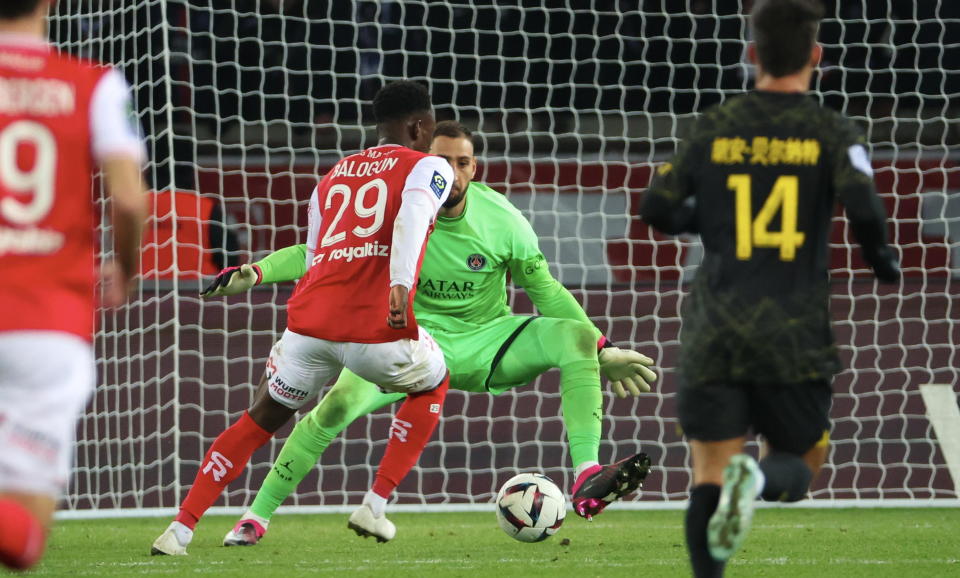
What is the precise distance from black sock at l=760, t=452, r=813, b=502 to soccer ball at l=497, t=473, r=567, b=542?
192cm

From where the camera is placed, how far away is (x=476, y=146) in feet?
30.6

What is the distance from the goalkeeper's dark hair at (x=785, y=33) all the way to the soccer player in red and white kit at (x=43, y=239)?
4.52 feet

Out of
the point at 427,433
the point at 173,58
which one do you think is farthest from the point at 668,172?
the point at 173,58

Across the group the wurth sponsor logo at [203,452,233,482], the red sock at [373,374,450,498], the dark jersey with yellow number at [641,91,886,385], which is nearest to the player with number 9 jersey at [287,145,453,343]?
the red sock at [373,374,450,498]

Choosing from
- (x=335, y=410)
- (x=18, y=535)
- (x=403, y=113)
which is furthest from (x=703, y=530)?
(x=335, y=410)

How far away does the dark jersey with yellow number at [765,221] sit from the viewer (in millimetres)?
2969

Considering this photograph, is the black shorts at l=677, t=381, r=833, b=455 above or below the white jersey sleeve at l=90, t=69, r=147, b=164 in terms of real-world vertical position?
below

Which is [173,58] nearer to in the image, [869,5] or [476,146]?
[476,146]

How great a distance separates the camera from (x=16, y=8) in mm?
2316

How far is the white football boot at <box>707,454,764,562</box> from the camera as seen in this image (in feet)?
9.23

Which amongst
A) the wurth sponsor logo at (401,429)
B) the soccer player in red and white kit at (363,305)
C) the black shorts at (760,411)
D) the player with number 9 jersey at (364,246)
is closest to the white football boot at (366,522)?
the soccer player in red and white kit at (363,305)

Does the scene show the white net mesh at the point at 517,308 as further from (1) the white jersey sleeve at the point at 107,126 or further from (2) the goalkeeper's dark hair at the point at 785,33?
(1) the white jersey sleeve at the point at 107,126

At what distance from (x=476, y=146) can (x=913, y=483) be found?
3.45 m

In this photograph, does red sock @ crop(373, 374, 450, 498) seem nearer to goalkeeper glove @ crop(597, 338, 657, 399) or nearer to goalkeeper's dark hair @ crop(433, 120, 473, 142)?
goalkeeper glove @ crop(597, 338, 657, 399)
